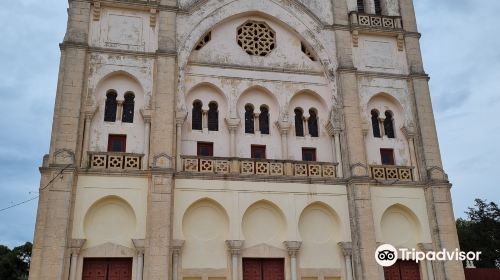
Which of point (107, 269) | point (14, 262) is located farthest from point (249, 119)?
point (14, 262)

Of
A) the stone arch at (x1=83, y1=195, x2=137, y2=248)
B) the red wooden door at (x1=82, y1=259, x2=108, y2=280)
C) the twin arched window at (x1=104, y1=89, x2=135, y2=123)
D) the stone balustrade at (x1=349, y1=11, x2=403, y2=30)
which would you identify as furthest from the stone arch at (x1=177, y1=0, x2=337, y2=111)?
the red wooden door at (x1=82, y1=259, x2=108, y2=280)

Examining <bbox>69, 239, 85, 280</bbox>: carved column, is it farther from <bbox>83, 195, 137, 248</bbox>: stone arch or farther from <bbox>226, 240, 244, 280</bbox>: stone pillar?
<bbox>226, 240, 244, 280</bbox>: stone pillar

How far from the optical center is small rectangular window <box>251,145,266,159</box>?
19.4 m

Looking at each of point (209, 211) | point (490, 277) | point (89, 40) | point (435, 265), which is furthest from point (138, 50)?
point (490, 277)

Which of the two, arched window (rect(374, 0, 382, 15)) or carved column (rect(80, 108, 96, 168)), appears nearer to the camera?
carved column (rect(80, 108, 96, 168))

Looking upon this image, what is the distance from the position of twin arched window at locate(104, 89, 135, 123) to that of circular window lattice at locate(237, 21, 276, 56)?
5.53 metres

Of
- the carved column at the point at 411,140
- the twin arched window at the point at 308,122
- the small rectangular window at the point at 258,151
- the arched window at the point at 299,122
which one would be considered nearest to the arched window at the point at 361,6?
the twin arched window at the point at 308,122

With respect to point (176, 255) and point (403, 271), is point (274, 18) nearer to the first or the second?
point (176, 255)

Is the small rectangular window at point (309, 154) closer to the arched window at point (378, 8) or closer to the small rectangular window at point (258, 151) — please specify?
the small rectangular window at point (258, 151)

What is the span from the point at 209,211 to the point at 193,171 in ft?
5.36

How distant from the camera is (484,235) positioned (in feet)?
120

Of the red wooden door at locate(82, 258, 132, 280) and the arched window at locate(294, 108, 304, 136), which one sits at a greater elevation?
the arched window at locate(294, 108, 304, 136)

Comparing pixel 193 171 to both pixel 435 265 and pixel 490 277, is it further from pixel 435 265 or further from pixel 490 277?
pixel 490 277

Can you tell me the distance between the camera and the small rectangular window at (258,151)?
19438 mm
